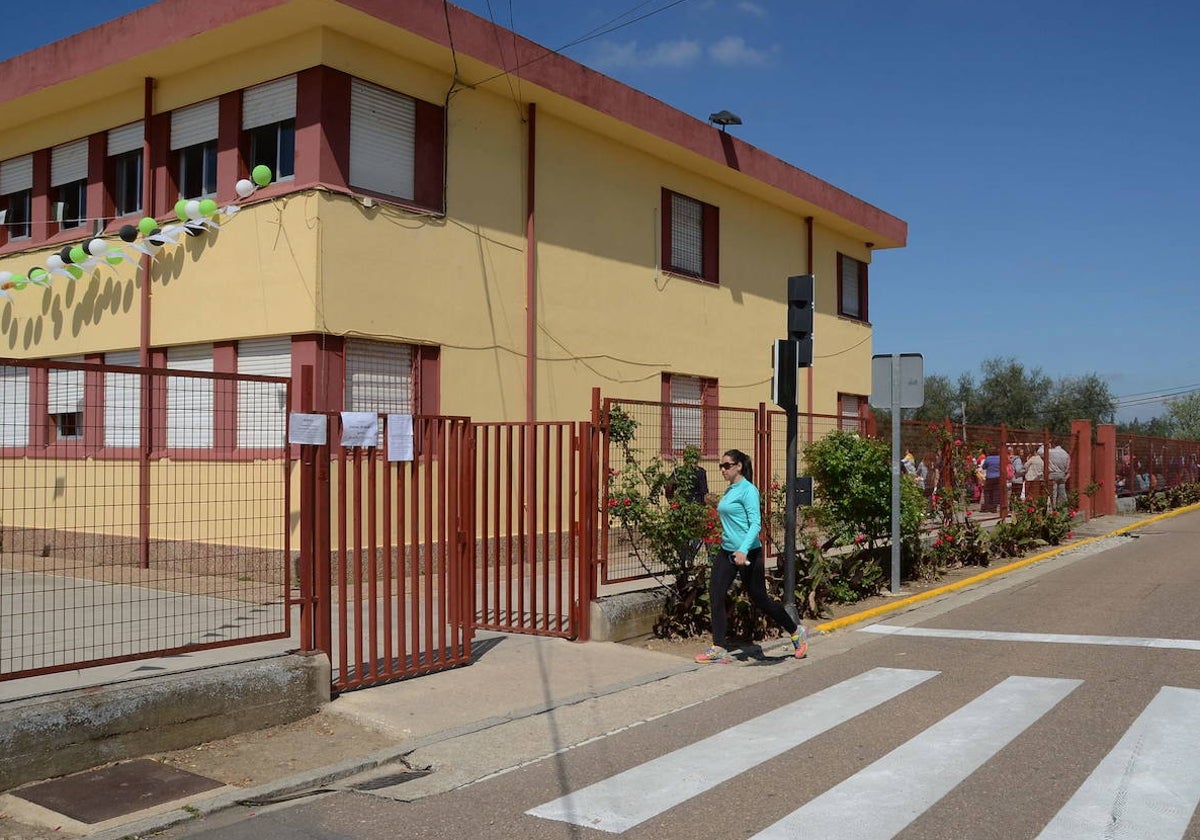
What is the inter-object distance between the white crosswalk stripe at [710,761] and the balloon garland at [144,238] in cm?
860

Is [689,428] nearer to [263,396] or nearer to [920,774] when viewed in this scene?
[263,396]

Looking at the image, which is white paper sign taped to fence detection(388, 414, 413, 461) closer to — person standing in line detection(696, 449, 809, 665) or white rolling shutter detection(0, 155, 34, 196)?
person standing in line detection(696, 449, 809, 665)

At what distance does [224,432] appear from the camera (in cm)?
1015

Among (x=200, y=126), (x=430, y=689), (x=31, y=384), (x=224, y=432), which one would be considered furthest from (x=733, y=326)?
(x=31, y=384)

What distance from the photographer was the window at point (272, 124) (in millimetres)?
12484

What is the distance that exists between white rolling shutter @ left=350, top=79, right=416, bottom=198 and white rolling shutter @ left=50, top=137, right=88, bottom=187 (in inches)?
203

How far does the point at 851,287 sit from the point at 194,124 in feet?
48.7

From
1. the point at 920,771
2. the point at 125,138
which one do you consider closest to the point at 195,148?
the point at 125,138

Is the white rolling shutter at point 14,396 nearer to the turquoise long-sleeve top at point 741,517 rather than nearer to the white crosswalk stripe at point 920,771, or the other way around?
the white crosswalk stripe at point 920,771

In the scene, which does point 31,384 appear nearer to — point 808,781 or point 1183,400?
point 808,781

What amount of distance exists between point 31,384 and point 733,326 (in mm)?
13684

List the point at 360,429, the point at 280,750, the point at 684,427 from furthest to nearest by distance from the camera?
1. the point at 684,427
2. the point at 360,429
3. the point at 280,750

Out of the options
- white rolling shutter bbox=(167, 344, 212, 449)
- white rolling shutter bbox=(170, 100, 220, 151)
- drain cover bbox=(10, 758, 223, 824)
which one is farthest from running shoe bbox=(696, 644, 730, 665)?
white rolling shutter bbox=(170, 100, 220, 151)

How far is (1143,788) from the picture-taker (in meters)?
5.29
